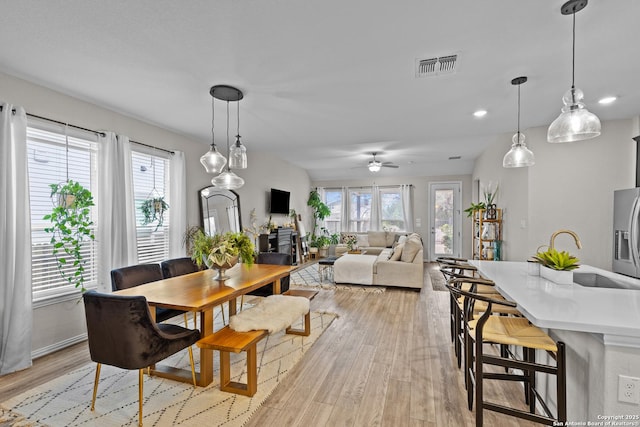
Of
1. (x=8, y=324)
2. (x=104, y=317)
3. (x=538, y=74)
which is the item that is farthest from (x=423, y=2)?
(x=8, y=324)

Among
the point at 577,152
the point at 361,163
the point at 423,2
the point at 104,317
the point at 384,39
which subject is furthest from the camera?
the point at 361,163

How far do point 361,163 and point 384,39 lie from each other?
5525 mm

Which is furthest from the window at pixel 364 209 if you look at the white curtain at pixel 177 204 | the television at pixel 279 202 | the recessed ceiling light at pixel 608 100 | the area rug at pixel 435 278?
the white curtain at pixel 177 204

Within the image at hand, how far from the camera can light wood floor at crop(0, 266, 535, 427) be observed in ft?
6.39

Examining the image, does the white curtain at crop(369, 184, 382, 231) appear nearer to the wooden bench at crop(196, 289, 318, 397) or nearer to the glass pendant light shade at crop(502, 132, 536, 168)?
the glass pendant light shade at crop(502, 132, 536, 168)

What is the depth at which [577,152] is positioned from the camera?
3973 millimetres

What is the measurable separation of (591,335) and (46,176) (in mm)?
4351

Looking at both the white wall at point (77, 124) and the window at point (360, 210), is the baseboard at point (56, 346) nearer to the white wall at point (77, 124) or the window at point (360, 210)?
the white wall at point (77, 124)

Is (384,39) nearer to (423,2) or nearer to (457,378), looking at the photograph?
(423,2)

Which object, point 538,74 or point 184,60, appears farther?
point 538,74

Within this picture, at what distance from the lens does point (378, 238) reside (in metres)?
8.48

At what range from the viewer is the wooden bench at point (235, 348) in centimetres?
210

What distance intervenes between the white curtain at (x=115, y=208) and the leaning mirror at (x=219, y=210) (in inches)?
51.2

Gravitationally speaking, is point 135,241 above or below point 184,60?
below
